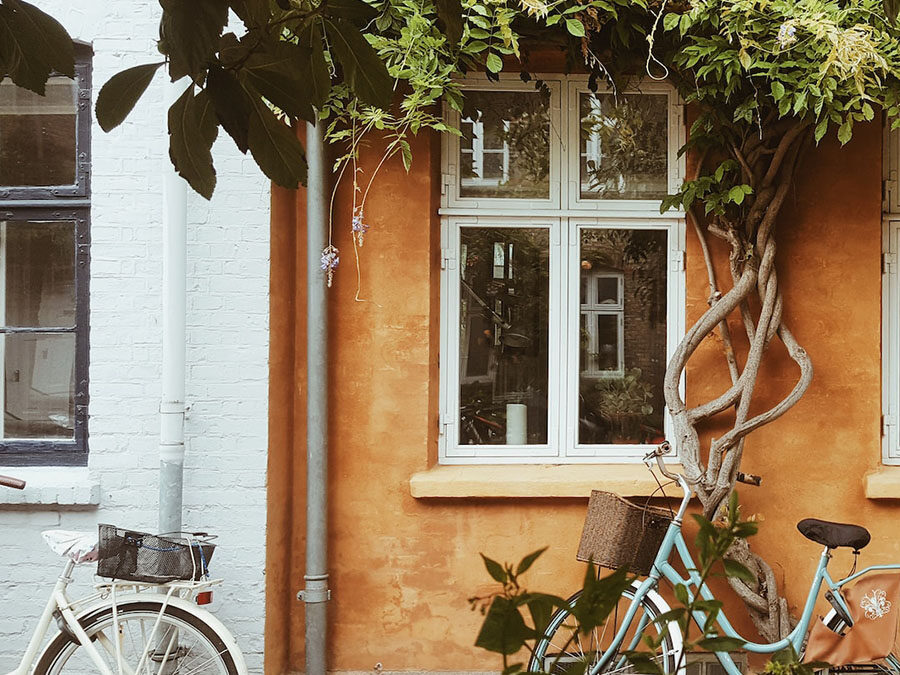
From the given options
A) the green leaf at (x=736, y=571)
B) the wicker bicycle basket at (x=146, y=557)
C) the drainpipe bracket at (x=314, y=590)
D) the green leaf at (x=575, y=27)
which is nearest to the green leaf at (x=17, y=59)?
the green leaf at (x=736, y=571)

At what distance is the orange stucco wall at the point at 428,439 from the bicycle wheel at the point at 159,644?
72cm

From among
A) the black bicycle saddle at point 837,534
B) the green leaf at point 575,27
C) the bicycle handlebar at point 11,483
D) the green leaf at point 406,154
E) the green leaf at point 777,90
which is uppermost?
the green leaf at point 575,27

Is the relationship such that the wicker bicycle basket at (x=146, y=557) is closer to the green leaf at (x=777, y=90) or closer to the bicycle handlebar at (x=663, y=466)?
the bicycle handlebar at (x=663, y=466)

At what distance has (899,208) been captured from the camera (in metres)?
4.38

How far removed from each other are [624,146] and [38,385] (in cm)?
296

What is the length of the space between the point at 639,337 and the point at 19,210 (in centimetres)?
293

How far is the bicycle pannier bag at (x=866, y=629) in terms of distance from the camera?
134 inches

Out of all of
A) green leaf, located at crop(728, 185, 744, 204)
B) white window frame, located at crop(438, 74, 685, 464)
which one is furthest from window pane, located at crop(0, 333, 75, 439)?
green leaf, located at crop(728, 185, 744, 204)

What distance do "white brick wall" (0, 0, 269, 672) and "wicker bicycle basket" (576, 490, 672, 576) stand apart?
142 centimetres

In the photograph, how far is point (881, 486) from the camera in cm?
412

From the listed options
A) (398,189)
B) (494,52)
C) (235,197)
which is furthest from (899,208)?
(235,197)

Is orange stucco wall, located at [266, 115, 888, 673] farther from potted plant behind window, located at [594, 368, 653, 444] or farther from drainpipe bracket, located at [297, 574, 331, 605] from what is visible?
potted plant behind window, located at [594, 368, 653, 444]

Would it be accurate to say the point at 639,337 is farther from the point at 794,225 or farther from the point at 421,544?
the point at 421,544

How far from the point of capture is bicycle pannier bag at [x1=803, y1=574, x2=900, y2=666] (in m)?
3.39
